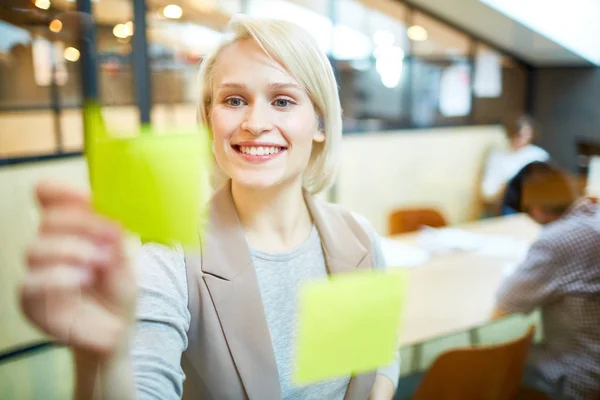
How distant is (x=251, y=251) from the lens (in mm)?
384

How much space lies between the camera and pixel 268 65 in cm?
34

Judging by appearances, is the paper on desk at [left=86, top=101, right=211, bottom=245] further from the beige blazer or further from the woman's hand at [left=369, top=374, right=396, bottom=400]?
the woman's hand at [left=369, top=374, right=396, bottom=400]

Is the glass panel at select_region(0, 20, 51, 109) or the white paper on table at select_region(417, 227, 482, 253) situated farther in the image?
the white paper on table at select_region(417, 227, 482, 253)

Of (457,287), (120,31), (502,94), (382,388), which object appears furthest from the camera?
(457,287)

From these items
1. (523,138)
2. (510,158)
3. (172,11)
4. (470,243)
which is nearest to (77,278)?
(172,11)

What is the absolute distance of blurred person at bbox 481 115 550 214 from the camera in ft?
2.72

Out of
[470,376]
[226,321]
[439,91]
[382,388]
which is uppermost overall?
[439,91]

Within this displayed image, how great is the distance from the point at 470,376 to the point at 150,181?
2.12 feet

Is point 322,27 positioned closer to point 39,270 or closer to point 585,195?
point 39,270

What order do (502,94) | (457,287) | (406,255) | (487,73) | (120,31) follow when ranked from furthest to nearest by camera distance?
(406,255), (457,287), (502,94), (487,73), (120,31)

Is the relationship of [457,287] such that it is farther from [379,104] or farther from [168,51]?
[168,51]

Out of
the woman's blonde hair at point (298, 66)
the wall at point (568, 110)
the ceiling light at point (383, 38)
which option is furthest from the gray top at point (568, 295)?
the woman's blonde hair at point (298, 66)

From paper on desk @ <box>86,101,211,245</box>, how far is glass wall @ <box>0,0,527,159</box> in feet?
0.11

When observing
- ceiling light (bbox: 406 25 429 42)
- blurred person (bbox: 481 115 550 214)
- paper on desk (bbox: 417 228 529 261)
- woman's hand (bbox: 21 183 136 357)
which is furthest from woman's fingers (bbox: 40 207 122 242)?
paper on desk (bbox: 417 228 529 261)
